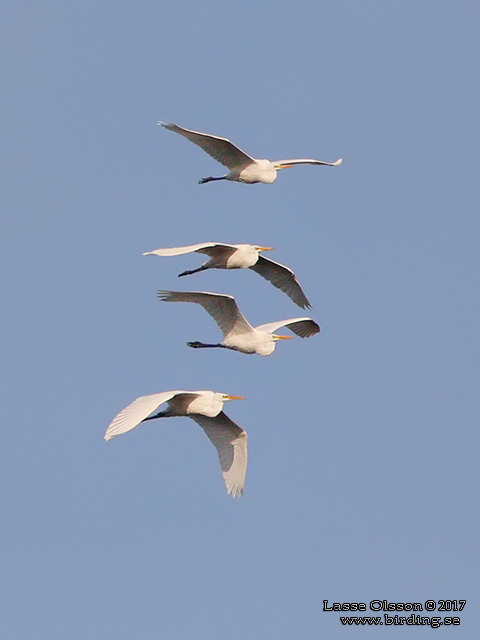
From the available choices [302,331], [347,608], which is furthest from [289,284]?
[347,608]

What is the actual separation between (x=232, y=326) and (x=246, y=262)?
4.27 feet

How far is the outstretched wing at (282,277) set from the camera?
34.1 m

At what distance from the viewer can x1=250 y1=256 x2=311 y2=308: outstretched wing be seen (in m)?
34.1

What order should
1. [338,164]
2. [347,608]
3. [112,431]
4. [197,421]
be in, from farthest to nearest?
[338,164]
[197,421]
[347,608]
[112,431]

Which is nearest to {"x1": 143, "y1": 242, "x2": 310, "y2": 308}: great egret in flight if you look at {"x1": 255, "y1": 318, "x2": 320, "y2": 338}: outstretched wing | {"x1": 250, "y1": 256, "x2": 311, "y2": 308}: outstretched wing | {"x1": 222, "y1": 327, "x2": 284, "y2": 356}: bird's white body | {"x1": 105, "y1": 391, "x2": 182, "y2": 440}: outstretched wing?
{"x1": 250, "y1": 256, "x2": 311, "y2": 308}: outstretched wing

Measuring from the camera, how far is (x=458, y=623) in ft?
95.6

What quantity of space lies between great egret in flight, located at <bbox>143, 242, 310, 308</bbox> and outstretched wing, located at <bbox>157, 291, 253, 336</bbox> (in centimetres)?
84

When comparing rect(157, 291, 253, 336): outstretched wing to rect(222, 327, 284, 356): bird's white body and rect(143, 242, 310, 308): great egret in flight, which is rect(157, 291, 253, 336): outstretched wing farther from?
rect(143, 242, 310, 308): great egret in flight

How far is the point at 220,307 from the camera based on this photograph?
30.8 metres

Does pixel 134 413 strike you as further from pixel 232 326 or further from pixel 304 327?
pixel 304 327

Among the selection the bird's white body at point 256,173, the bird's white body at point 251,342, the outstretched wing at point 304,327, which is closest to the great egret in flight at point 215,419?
the bird's white body at point 251,342

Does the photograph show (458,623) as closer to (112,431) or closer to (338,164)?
(112,431)

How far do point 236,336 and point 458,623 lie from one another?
22.0 ft

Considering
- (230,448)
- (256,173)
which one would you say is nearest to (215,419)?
(230,448)
